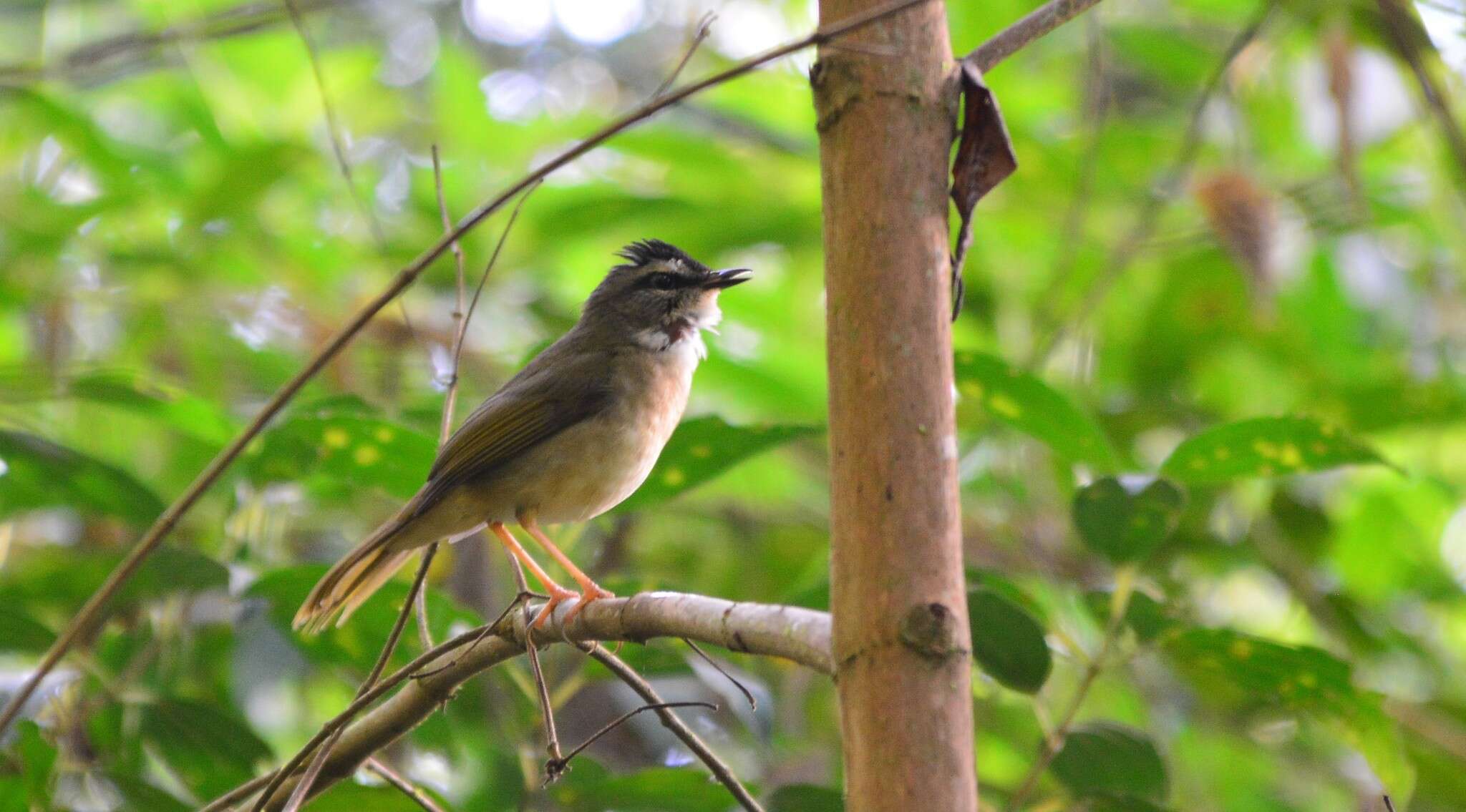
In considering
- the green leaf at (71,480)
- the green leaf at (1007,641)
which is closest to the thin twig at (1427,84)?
the green leaf at (1007,641)

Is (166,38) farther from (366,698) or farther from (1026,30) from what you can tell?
(1026,30)

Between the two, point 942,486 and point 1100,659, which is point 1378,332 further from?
point 942,486

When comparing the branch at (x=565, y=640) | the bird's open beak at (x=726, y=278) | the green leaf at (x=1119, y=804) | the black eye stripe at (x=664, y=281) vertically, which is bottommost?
the branch at (x=565, y=640)

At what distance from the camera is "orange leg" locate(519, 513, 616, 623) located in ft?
7.64

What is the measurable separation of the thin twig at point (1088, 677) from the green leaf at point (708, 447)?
29.5 inches

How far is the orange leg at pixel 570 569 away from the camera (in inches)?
91.6

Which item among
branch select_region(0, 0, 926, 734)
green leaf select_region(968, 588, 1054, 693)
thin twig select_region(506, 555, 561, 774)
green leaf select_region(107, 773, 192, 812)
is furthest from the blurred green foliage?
branch select_region(0, 0, 926, 734)

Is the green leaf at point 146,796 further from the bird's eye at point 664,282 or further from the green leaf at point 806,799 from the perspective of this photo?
the bird's eye at point 664,282

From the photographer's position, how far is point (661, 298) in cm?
405

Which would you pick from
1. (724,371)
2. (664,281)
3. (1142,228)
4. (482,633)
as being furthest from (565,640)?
(1142,228)

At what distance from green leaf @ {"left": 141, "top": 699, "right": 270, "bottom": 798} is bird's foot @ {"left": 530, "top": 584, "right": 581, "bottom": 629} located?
0.83 m

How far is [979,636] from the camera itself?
9.05 ft

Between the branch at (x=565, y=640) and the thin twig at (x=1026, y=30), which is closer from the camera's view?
the branch at (x=565, y=640)

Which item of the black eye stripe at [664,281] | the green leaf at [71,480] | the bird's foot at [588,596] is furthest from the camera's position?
the black eye stripe at [664,281]
